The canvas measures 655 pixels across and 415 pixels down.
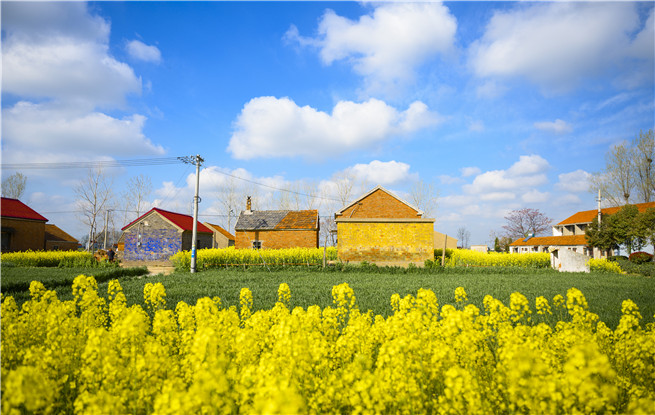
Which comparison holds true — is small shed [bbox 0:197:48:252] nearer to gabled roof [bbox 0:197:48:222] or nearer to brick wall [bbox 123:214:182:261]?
gabled roof [bbox 0:197:48:222]

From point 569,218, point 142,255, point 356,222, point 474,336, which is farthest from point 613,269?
point 142,255

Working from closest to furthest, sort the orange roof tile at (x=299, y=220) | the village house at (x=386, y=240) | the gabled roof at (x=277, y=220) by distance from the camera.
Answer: the village house at (x=386, y=240), the orange roof tile at (x=299, y=220), the gabled roof at (x=277, y=220)

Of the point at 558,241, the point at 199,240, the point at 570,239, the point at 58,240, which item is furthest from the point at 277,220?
the point at 570,239

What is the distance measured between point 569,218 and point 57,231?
85751 mm

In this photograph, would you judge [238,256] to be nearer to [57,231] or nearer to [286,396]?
[286,396]

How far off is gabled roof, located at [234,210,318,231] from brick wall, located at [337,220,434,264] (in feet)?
32.7

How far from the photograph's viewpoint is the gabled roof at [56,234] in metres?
48.6

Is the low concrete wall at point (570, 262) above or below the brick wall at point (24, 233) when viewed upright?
below

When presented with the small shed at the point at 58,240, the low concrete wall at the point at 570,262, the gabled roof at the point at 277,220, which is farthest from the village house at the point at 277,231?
the small shed at the point at 58,240

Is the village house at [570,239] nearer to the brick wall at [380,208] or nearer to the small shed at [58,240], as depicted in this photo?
the brick wall at [380,208]

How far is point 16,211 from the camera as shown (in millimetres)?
33906

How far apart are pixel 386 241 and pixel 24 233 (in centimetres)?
3765

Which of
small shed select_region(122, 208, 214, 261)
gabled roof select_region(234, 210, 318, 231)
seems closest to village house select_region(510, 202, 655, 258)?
gabled roof select_region(234, 210, 318, 231)

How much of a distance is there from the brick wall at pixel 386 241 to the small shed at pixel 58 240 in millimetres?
44503
